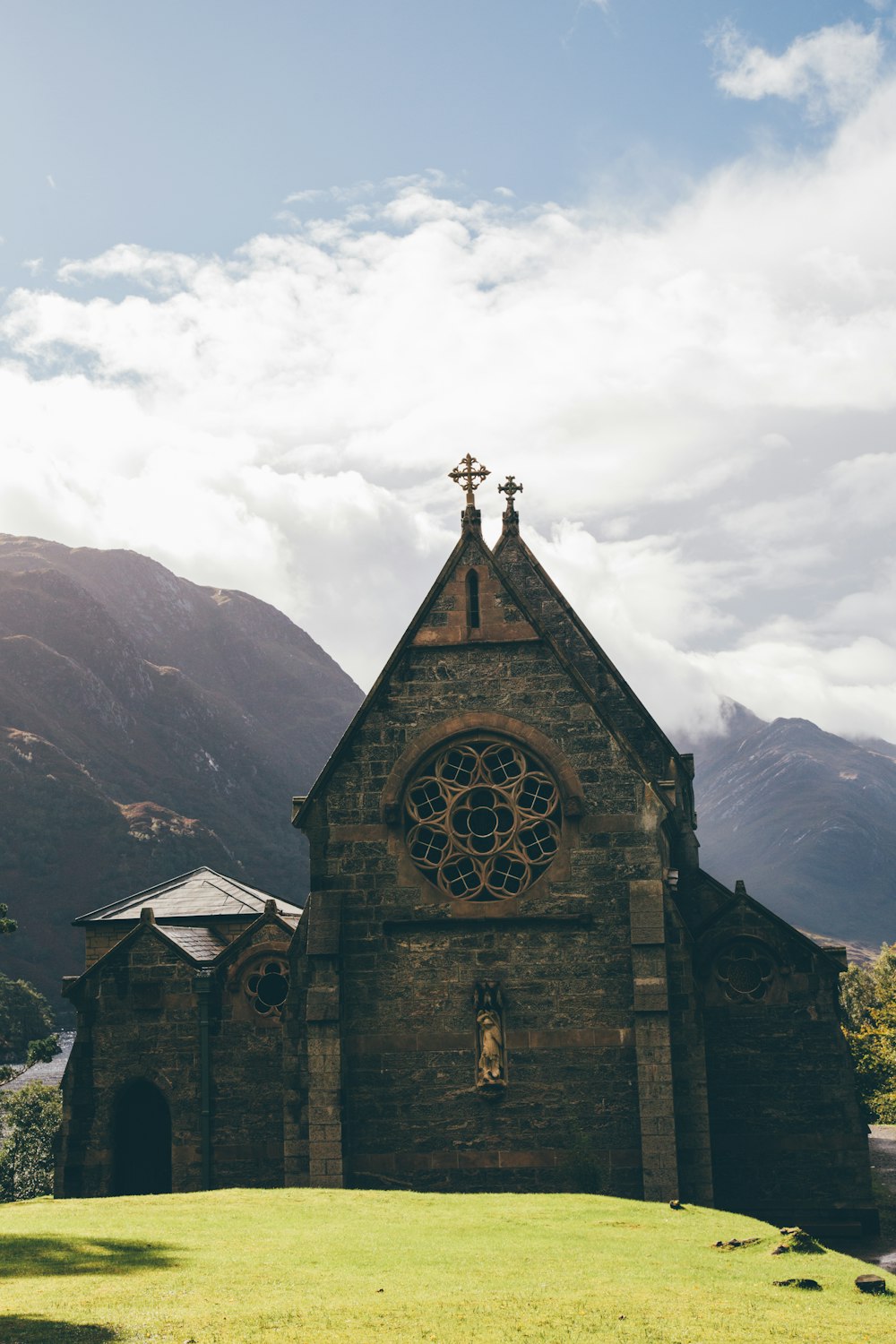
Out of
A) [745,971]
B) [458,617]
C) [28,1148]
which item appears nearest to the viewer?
[458,617]

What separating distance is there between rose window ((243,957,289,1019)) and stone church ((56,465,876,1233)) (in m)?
0.05

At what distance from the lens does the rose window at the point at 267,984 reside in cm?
3144

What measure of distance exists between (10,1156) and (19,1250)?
38.5 meters

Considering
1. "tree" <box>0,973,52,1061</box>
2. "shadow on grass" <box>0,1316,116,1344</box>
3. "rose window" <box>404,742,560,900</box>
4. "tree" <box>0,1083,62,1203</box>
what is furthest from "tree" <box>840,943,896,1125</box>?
"tree" <box>0,973,52,1061</box>

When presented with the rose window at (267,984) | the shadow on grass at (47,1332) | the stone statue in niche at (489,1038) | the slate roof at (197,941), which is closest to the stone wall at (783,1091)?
the stone statue in niche at (489,1038)

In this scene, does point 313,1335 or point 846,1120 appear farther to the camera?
point 846,1120

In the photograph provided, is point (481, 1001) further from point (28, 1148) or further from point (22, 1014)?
point (22, 1014)

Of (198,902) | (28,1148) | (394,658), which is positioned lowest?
(28,1148)

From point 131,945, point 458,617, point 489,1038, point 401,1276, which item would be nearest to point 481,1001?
point 489,1038

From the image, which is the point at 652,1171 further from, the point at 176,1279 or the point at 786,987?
the point at 176,1279

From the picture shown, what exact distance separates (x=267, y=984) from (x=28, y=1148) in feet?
92.9

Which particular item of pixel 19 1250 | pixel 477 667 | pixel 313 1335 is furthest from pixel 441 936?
pixel 313 1335

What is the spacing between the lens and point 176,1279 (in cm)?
1645

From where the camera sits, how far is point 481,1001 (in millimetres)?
27984
